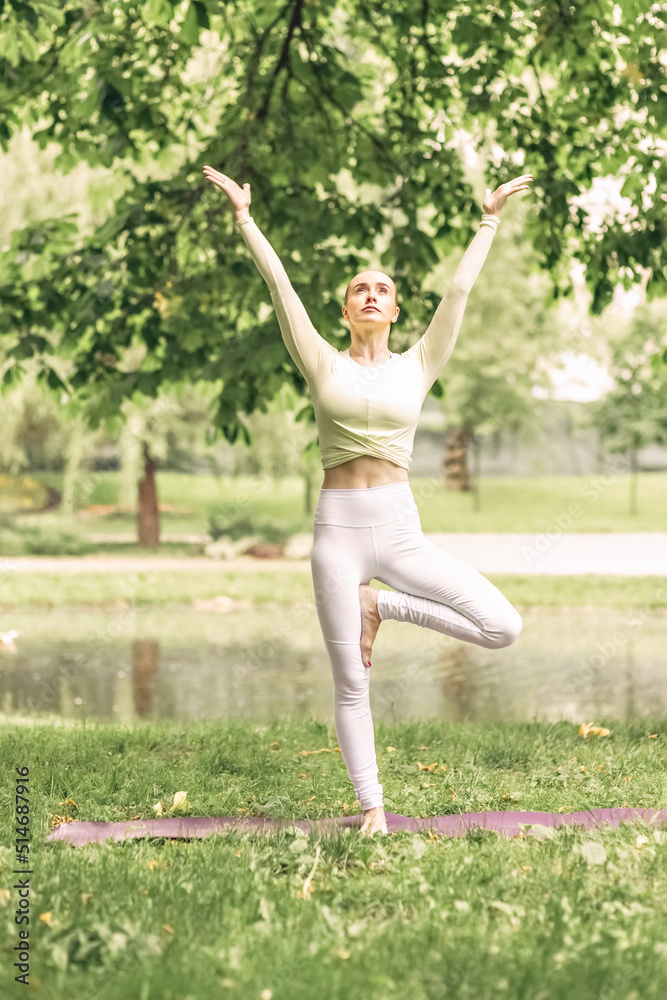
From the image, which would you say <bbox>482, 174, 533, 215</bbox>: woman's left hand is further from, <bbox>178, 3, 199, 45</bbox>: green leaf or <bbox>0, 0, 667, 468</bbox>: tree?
<bbox>178, 3, 199, 45</bbox>: green leaf

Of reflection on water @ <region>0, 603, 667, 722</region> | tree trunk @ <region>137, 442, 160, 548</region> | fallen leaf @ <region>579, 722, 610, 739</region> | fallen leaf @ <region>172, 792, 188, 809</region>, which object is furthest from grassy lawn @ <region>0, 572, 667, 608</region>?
fallen leaf @ <region>172, 792, 188, 809</region>

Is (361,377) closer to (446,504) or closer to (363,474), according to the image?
(363,474)

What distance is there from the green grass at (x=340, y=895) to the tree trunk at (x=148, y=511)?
17266 millimetres

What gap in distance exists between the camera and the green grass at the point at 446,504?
2694cm

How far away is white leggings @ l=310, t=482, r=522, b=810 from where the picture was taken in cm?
427

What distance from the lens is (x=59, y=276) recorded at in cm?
859

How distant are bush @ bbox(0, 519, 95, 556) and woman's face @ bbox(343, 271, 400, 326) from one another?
65.1 feet

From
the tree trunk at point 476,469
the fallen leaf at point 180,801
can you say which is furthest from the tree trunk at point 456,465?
the fallen leaf at point 180,801

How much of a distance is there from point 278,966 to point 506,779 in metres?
2.97

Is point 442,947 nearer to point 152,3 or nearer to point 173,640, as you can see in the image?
point 152,3

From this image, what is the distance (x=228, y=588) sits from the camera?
1909 cm

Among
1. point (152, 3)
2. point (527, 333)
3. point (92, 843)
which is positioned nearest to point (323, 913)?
point (92, 843)

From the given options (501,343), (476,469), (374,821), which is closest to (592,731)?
(374,821)

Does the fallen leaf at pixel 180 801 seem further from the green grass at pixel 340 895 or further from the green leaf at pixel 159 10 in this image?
the green leaf at pixel 159 10
